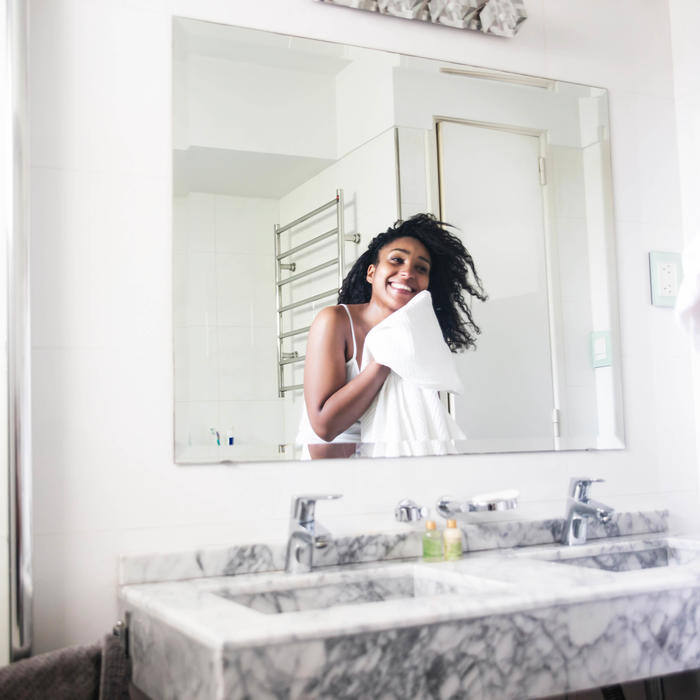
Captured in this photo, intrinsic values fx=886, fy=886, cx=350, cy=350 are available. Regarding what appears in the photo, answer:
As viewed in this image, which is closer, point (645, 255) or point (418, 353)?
point (418, 353)

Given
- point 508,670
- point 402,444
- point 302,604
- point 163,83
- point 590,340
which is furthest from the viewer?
point 590,340

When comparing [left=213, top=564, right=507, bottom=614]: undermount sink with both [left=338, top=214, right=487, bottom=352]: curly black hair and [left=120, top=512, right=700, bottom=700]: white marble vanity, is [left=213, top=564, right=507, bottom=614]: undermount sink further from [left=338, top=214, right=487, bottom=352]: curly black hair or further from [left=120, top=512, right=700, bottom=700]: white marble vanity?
[left=338, top=214, right=487, bottom=352]: curly black hair

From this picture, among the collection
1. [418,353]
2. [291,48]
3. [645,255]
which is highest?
[291,48]

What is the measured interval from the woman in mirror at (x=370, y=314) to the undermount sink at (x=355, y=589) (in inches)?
10.1

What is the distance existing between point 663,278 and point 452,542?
866 mm

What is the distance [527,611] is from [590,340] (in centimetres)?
91

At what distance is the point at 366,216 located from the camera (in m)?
1.72

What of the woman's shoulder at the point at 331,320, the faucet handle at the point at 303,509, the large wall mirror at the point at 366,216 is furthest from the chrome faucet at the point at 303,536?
the woman's shoulder at the point at 331,320

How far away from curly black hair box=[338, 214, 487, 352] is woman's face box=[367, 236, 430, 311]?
0.04 ft

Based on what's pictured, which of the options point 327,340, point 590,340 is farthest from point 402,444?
point 590,340

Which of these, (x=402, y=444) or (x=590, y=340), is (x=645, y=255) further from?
(x=402, y=444)

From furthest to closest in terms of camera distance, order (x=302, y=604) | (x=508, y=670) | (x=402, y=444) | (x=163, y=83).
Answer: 1. (x=402, y=444)
2. (x=163, y=83)
3. (x=302, y=604)
4. (x=508, y=670)

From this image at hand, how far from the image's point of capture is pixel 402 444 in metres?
1.71

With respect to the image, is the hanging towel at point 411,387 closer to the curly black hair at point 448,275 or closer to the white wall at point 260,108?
the curly black hair at point 448,275
